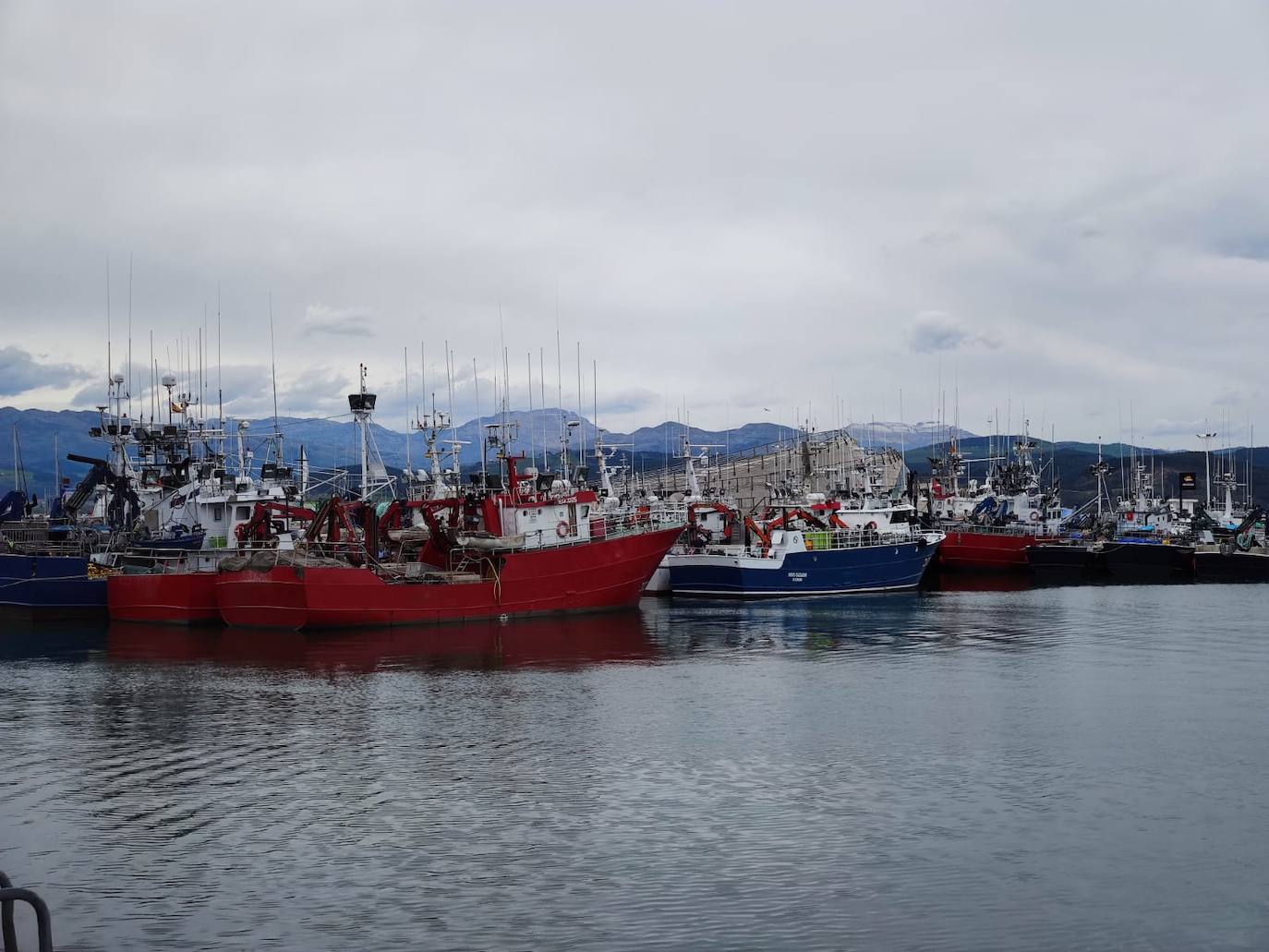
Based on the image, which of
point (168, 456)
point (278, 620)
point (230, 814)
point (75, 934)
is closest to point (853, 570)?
point (278, 620)

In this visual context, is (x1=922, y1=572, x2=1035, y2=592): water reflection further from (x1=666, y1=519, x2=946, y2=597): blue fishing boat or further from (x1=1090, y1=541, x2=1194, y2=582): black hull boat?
(x1=1090, y1=541, x2=1194, y2=582): black hull boat

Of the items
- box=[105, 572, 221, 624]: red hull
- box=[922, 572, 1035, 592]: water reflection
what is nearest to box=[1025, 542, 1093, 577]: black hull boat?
box=[922, 572, 1035, 592]: water reflection

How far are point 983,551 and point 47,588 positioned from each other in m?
50.8

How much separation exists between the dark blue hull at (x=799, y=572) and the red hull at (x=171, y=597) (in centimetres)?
2230

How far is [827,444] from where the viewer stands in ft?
325

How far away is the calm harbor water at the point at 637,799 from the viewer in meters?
13.9

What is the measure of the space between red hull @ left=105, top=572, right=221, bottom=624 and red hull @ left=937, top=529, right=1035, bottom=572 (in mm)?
43688

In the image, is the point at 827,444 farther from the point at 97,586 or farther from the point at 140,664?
the point at 140,664

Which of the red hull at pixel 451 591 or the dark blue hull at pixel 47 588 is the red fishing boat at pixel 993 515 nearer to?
the red hull at pixel 451 591

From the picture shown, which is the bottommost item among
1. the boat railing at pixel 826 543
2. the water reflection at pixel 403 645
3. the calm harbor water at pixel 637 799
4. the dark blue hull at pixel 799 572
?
the calm harbor water at pixel 637 799

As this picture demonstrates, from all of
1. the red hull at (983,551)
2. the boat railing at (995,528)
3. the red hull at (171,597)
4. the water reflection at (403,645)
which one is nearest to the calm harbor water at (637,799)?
the water reflection at (403,645)

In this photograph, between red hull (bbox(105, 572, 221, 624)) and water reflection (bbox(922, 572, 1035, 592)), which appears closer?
red hull (bbox(105, 572, 221, 624))

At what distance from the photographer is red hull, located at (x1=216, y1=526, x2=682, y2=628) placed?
38906mm

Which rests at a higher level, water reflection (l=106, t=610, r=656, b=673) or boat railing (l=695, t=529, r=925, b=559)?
boat railing (l=695, t=529, r=925, b=559)
